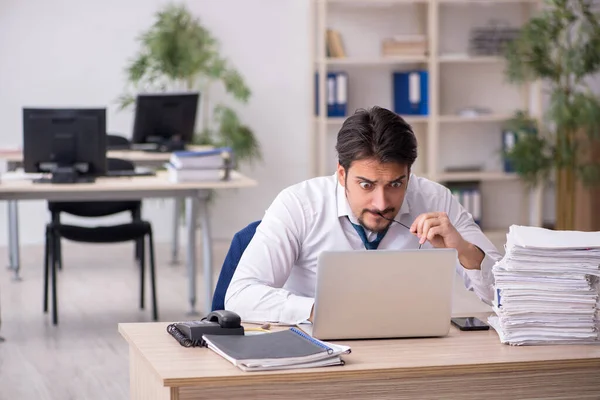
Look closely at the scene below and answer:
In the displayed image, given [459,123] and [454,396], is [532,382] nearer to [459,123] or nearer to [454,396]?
[454,396]

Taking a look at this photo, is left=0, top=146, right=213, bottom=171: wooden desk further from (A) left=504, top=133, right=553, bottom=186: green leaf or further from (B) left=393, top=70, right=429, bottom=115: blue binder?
(A) left=504, top=133, right=553, bottom=186: green leaf

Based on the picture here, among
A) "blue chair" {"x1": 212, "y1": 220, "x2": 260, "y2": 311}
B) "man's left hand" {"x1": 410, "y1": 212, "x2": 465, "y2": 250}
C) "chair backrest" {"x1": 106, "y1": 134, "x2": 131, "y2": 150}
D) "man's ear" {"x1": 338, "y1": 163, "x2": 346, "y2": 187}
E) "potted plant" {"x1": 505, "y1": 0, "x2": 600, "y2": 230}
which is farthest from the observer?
"potted plant" {"x1": 505, "y1": 0, "x2": 600, "y2": 230}

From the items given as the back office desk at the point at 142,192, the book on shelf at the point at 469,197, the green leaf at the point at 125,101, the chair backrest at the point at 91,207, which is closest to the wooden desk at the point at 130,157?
the chair backrest at the point at 91,207

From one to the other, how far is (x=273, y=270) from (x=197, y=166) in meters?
2.63

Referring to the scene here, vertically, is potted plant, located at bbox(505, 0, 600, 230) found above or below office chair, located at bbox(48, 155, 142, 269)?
above

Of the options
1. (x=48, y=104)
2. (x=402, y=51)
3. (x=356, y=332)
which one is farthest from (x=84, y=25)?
(x=356, y=332)

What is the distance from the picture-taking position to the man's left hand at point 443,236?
8.11 feet

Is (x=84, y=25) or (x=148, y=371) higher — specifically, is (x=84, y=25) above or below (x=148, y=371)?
above

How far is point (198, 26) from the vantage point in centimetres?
736

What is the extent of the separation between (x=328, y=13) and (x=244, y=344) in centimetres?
607

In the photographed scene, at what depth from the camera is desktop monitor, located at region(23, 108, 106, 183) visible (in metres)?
5.17

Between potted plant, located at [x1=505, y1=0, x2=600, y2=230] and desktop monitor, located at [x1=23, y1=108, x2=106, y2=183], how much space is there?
10.5 ft

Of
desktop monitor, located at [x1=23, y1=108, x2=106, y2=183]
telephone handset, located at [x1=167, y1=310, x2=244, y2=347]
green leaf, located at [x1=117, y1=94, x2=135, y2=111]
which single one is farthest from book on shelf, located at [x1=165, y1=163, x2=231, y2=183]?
telephone handset, located at [x1=167, y1=310, x2=244, y2=347]

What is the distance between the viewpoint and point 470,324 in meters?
2.52
